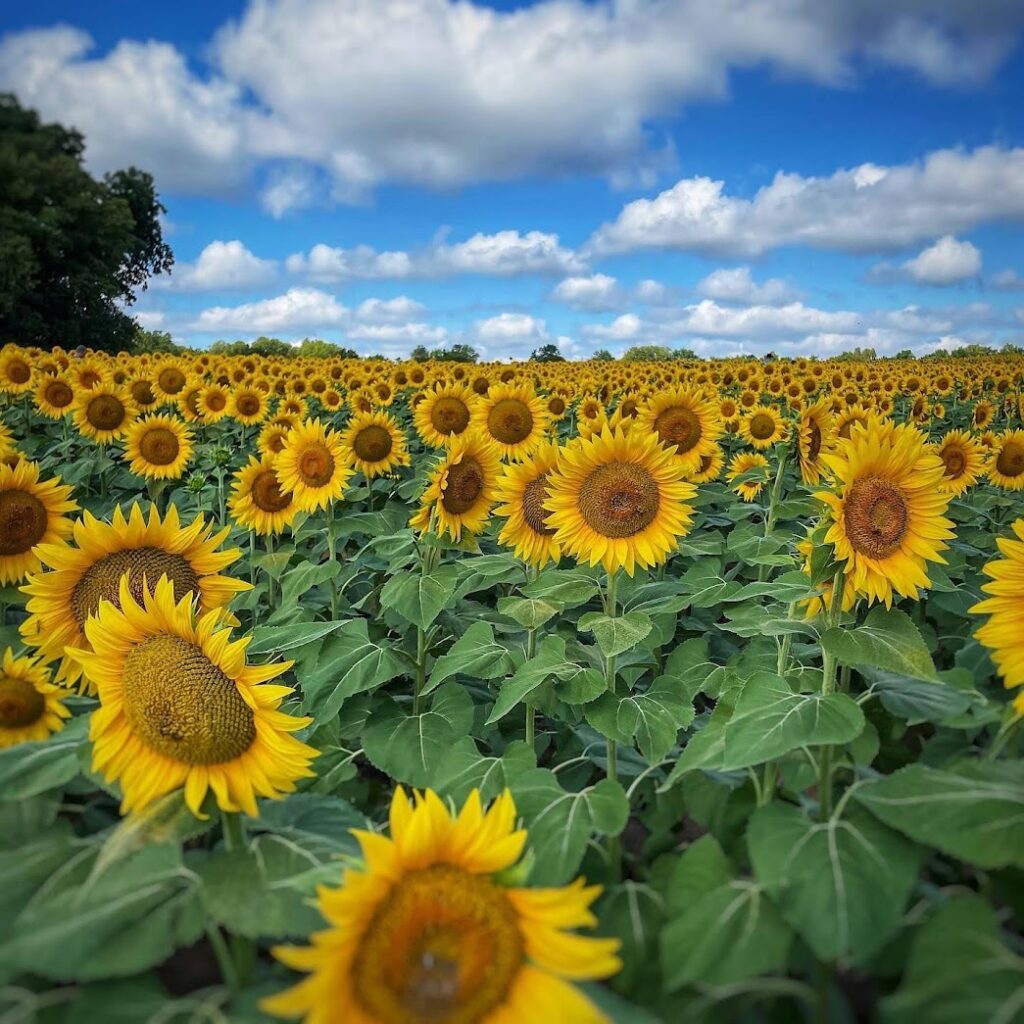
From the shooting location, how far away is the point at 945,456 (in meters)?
6.77

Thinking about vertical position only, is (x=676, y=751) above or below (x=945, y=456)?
below

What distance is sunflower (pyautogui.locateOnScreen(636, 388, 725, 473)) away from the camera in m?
5.99

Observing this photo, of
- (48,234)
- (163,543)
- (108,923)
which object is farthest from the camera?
(48,234)

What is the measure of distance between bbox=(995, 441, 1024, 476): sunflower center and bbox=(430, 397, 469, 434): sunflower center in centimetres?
457

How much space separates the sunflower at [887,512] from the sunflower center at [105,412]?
7.58 m

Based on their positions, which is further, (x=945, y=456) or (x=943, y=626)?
(x=945, y=456)

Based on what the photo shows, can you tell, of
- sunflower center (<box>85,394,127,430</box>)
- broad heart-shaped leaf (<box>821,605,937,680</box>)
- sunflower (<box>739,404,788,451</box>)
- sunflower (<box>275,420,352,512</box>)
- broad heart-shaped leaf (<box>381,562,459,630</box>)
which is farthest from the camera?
sunflower center (<box>85,394,127,430</box>)

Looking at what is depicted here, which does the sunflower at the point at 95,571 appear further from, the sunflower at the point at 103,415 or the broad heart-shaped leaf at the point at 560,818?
the sunflower at the point at 103,415

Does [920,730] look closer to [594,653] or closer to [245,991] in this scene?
[594,653]

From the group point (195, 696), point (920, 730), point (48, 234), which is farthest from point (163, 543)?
point (48, 234)

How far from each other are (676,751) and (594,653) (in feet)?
1.97

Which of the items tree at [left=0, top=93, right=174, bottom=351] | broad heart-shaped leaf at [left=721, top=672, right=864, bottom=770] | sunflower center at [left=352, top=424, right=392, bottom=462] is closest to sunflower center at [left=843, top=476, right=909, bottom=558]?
broad heart-shaped leaf at [left=721, top=672, right=864, bottom=770]

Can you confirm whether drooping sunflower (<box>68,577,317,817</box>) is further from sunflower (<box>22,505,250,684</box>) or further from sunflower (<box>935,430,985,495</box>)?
sunflower (<box>935,430,985,495</box>)

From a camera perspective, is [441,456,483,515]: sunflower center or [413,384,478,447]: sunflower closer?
[441,456,483,515]: sunflower center
